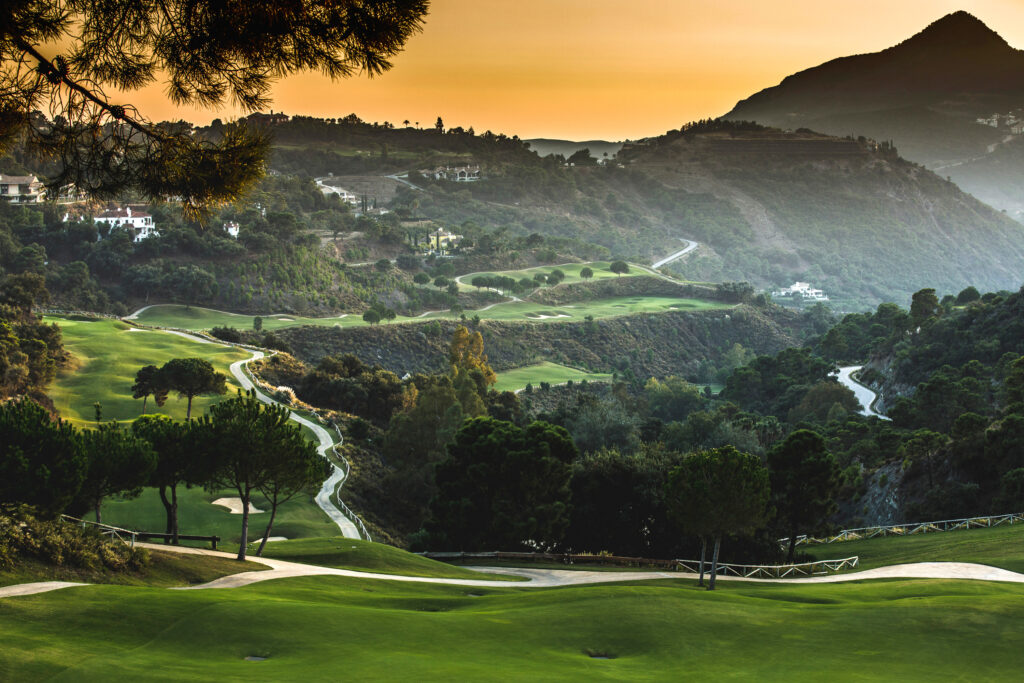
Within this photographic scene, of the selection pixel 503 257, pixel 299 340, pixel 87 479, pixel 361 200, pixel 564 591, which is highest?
pixel 361 200

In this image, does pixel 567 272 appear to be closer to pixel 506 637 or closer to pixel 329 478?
pixel 329 478

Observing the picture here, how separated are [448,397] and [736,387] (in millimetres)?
44833

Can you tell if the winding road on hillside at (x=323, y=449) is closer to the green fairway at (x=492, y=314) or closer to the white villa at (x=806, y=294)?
the green fairway at (x=492, y=314)

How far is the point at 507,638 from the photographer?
1659 centimetres

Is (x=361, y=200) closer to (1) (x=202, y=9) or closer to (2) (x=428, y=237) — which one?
(2) (x=428, y=237)

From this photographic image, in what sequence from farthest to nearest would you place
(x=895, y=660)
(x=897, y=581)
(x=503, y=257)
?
(x=503, y=257) < (x=897, y=581) < (x=895, y=660)

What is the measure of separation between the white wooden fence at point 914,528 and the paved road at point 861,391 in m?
33.3

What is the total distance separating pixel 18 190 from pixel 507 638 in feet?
372

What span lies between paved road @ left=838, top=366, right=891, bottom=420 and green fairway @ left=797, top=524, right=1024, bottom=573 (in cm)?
3641

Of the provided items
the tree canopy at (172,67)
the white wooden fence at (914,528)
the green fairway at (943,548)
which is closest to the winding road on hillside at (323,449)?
the white wooden fence at (914,528)

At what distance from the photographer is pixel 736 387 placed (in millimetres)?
91000

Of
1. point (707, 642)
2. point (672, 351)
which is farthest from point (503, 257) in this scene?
point (707, 642)

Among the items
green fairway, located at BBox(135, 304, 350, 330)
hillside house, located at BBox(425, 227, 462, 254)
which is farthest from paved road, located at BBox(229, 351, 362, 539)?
hillside house, located at BBox(425, 227, 462, 254)

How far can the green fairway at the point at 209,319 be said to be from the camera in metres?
94.3
